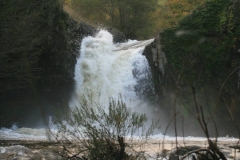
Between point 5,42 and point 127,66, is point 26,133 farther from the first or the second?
point 127,66

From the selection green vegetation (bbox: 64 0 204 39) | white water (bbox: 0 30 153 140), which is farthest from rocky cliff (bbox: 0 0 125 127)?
green vegetation (bbox: 64 0 204 39)

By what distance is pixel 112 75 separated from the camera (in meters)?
18.8

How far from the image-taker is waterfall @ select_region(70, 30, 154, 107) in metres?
17.9

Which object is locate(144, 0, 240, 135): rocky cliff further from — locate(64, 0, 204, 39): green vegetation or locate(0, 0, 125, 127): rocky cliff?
locate(64, 0, 204, 39): green vegetation

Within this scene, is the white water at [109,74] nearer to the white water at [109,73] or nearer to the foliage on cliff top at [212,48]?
the white water at [109,73]

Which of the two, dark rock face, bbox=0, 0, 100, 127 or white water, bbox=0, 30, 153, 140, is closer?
dark rock face, bbox=0, 0, 100, 127

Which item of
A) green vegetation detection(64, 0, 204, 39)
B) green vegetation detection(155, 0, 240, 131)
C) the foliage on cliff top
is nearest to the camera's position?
green vegetation detection(155, 0, 240, 131)

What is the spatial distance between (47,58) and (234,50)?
28.1 ft

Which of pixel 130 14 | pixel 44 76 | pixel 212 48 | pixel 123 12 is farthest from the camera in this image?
pixel 123 12

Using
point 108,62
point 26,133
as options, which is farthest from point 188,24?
point 26,133

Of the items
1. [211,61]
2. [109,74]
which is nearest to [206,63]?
[211,61]

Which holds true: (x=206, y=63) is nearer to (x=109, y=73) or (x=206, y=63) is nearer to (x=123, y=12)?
(x=109, y=73)

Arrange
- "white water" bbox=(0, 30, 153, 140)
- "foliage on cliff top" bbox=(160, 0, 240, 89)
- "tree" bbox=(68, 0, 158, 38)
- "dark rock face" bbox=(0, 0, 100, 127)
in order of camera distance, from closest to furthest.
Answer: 1. "dark rock face" bbox=(0, 0, 100, 127)
2. "foliage on cliff top" bbox=(160, 0, 240, 89)
3. "white water" bbox=(0, 30, 153, 140)
4. "tree" bbox=(68, 0, 158, 38)

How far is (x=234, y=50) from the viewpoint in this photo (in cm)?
1667
